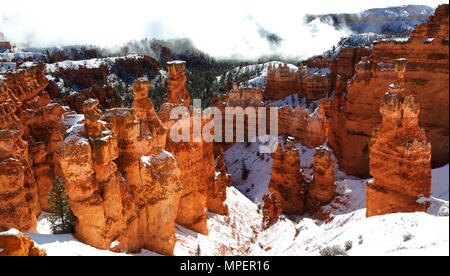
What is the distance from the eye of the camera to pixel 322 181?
1664cm

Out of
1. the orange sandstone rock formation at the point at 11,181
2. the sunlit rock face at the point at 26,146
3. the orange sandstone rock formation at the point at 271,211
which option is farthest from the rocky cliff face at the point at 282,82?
the orange sandstone rock formation at the point at 11,181

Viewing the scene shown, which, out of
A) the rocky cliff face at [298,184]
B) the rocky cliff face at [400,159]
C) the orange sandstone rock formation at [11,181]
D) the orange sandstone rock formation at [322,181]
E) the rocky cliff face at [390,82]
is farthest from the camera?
the rocky cliff face at [298,184]

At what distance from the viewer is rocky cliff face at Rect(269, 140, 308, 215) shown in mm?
17514

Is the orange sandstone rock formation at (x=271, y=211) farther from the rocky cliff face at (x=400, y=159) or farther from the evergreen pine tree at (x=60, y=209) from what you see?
the evergreen pine tree at (x=60, y=209)

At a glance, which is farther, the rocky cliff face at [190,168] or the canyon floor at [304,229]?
the rocky cliff face at [190,168]

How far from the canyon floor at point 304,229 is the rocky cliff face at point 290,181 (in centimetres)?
94

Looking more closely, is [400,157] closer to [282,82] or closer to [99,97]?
[99,97]

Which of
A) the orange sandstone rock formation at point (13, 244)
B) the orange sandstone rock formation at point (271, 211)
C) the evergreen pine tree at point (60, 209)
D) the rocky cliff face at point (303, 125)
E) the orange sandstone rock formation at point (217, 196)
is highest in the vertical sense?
the orange sandstone rock formation at point (13, 244)

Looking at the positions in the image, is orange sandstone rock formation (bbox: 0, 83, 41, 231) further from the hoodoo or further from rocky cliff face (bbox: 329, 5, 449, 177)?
rocky cliff face (bbox: 329, 5, 449, 177)

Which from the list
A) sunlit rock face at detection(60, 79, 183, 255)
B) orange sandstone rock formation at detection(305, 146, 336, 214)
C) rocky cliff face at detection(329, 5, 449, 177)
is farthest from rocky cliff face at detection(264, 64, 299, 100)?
sunlit rock face at detection(60, 79, 183, 255)

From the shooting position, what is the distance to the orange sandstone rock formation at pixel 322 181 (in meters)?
16.2

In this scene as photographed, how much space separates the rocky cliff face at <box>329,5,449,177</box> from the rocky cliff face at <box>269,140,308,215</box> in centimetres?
385
